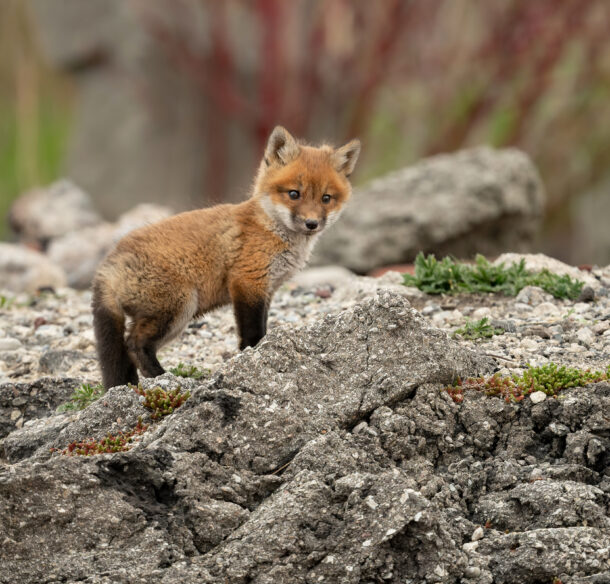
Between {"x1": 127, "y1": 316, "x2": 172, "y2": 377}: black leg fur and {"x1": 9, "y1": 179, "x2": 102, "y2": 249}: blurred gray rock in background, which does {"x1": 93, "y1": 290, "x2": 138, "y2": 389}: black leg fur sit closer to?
{"x1": 127, "y1": 316, "x2": 172, "y2": 377}: black leg fur

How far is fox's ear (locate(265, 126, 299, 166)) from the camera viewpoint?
263 inches

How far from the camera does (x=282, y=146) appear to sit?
22.1 feet

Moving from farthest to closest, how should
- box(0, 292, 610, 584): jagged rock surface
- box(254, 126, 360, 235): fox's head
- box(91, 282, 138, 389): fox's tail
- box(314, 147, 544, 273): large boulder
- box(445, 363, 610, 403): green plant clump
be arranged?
box(314, 147, 544, 273): large boulder < box(254, 126, 360, 235): fox's head < box(91, 282, 138, 389): fox's tail < box(445, 363, 610, 403): green plant clump < box(0, 292, 610, 584): jagged rock surface

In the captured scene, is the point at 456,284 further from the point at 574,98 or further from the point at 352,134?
the point at 574,98

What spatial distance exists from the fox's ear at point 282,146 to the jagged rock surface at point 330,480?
1.82 m

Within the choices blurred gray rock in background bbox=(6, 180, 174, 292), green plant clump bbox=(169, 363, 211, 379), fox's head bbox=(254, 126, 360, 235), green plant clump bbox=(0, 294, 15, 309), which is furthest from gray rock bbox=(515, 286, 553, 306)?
green plant clump bbox=(0, 294, 15, 309)

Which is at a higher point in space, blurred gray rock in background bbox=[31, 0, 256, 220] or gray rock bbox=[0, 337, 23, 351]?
blurred gray rock in background bbox=[31, 0, 256, 220]

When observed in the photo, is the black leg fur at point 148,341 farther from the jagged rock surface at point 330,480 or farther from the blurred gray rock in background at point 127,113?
the blurred gray rock in background at point 127,113

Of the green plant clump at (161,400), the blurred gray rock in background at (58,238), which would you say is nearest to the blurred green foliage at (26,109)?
the blurred gray rock in background at (58,238)

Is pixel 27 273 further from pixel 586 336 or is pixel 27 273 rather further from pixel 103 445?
pixel 586 336

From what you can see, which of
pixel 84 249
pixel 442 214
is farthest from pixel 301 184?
pixel 84 249

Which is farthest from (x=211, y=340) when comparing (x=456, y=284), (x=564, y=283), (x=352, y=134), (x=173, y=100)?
(x=173, y=100)

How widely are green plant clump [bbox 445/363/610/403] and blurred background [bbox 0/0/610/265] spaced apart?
11634 millimetres

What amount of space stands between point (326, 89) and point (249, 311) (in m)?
11.9
